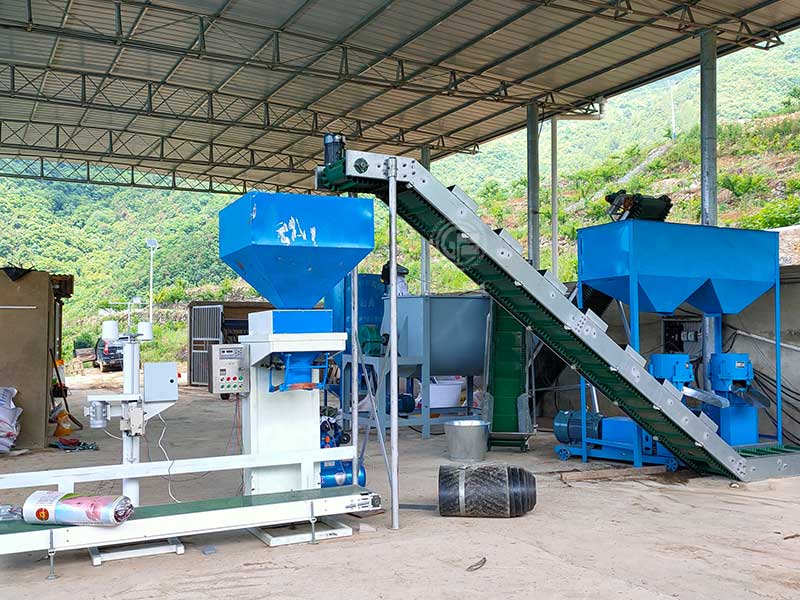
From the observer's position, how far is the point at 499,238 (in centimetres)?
628

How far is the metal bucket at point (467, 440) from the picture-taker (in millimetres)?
8383

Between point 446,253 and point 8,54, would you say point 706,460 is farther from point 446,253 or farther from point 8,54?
point 8,54

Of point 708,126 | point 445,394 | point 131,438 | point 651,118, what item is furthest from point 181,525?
point 651,118

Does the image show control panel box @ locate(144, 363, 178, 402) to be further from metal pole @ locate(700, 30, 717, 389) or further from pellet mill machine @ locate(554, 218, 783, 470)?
metal pole @ locate(700, 30, 717, 389)

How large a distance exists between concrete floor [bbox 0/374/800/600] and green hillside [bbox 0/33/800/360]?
18739 millimetres

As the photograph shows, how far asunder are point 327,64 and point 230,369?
32.5 ft

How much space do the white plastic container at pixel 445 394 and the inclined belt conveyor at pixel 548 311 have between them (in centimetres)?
611

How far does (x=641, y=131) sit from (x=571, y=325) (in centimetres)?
3903

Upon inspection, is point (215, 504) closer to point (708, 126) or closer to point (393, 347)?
point (393, 347)

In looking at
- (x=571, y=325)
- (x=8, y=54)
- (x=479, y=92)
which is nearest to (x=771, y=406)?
(x=571, y=325)

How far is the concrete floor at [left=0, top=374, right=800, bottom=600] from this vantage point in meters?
4.21

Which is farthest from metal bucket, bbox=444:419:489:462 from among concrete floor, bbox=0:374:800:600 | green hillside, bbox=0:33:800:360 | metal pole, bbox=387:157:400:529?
green hillside, bbox=0:33:800:360

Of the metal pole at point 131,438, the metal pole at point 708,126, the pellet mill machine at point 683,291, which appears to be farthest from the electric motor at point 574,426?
the metal pole at point 131,438

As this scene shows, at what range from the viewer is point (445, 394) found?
13453mm
